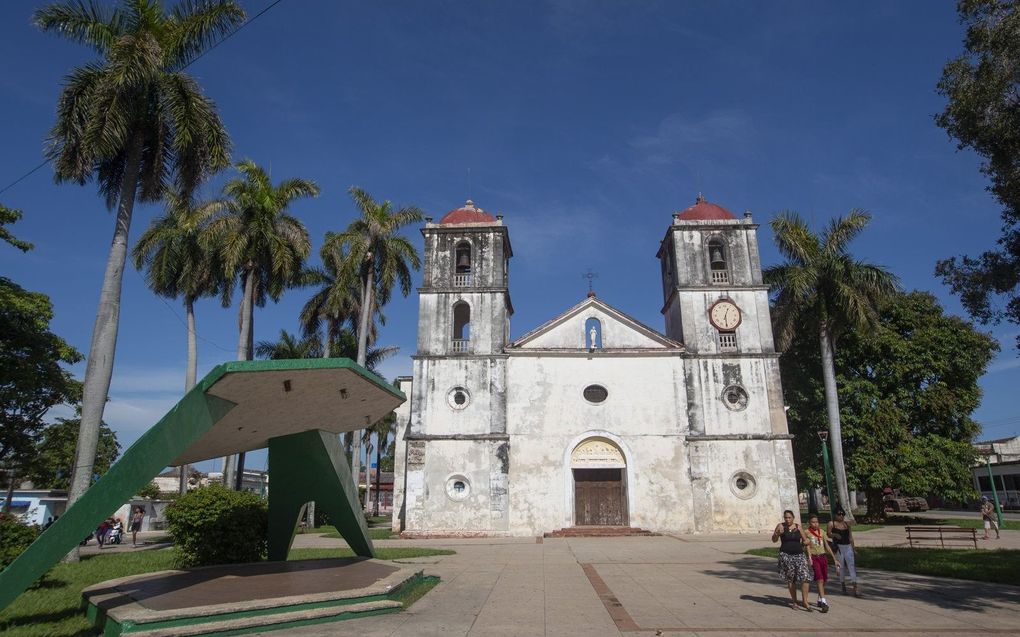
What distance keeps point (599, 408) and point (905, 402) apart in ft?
48.9

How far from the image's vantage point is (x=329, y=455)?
11031 mm

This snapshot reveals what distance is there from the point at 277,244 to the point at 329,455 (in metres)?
14.1

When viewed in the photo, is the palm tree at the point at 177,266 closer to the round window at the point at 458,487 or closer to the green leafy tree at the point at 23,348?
the green leafy tree at the point at 23,348

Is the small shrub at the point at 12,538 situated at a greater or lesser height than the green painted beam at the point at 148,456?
lesser

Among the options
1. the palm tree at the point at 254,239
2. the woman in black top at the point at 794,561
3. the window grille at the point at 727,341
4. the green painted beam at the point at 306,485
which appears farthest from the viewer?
the window grille at the point at 727,341

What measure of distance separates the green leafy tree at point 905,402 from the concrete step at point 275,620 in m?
25.2

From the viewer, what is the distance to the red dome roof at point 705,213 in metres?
27.7

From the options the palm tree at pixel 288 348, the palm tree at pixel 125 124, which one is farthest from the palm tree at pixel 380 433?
the palm tree at pixel 125 124

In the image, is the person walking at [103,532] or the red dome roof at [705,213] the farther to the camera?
the red dome roof at [705,213]

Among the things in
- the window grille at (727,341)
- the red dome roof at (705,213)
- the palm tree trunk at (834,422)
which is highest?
the red dome roof at (705,213)

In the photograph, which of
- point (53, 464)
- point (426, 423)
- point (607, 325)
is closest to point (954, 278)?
point (607, 325)

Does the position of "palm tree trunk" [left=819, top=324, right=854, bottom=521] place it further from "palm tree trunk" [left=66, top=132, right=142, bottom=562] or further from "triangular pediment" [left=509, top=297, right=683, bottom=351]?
"palm tree trunk" [left=66, top=132, right=142, bottom=562]

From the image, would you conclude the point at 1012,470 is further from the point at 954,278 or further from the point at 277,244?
the point at 277,244

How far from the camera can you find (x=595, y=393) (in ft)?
Answer: 84.7
